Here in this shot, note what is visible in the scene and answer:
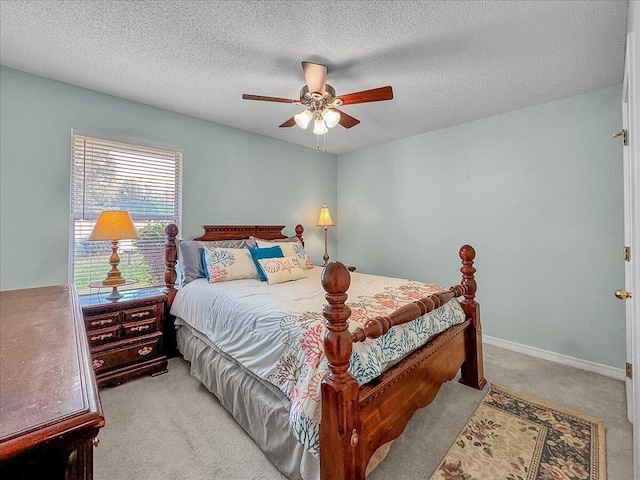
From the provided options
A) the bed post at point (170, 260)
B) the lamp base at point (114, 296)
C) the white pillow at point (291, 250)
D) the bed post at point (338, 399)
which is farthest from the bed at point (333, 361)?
the white pillow at point (291, 250)

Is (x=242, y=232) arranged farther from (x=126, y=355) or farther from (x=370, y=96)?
(x=370, y=96)

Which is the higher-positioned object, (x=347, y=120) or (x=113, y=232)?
(x=347, y=120)

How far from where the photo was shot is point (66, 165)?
2.50m

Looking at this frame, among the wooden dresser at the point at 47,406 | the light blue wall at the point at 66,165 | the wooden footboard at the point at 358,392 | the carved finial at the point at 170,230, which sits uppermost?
the light blue wall at the point at 66,165

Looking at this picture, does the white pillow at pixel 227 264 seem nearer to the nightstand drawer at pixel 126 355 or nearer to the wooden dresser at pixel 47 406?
the nightstand drawer at pixel 126 355

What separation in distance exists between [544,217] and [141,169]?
402 centimetres

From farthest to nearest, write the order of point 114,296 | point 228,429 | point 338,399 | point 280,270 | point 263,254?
point 263,254 < point 280,270 < point 114,296 < point 228,429 < point 338,399

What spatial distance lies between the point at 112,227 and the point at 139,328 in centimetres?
86

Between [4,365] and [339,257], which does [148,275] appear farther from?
[339,257]

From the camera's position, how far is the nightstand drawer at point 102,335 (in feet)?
7.28

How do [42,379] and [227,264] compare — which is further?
[227,264]

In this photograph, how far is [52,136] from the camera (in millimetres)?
2432

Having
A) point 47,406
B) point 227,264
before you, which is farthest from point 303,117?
point 47,406

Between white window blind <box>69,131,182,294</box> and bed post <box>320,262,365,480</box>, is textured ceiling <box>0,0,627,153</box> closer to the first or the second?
white window blind <box>69,131,182,294</box>
